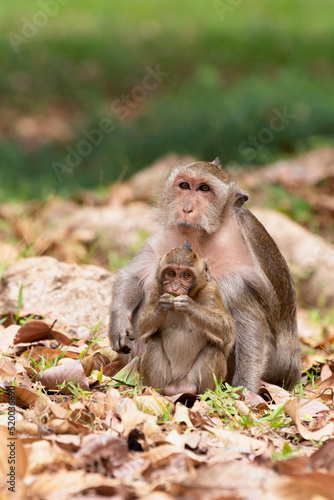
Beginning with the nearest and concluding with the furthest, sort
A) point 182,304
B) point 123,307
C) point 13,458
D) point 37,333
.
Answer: point 13,458, point 182,304, point 123,307, point 37,333

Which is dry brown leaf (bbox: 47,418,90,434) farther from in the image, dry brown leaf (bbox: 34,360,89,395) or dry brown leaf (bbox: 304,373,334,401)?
dry brown leaf (bbox: 304,373,334,401)

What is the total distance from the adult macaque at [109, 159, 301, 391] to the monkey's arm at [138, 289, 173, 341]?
1.36 ft

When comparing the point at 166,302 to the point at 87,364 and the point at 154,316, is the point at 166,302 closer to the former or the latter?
the point at 154,316

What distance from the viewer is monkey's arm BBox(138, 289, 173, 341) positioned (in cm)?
427

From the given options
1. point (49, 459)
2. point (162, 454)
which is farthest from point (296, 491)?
point (49, 459)

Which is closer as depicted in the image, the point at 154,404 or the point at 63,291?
the point at 154,404

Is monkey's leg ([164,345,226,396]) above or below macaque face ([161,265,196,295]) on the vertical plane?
below

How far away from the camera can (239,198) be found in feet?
16.5

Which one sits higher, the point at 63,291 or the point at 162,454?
the point at 63,291

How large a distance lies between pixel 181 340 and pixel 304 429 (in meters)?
0.95

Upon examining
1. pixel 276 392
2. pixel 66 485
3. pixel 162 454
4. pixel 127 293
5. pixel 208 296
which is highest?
pixel 208 296

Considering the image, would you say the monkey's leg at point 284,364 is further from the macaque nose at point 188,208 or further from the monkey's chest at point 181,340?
the macaque nose at point 188,208

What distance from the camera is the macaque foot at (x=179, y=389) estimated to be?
4.46 metres

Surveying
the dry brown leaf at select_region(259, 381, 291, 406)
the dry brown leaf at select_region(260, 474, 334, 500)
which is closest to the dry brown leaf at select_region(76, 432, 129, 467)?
the dry brown leaf at select_region(260, 474, 334, 500)
